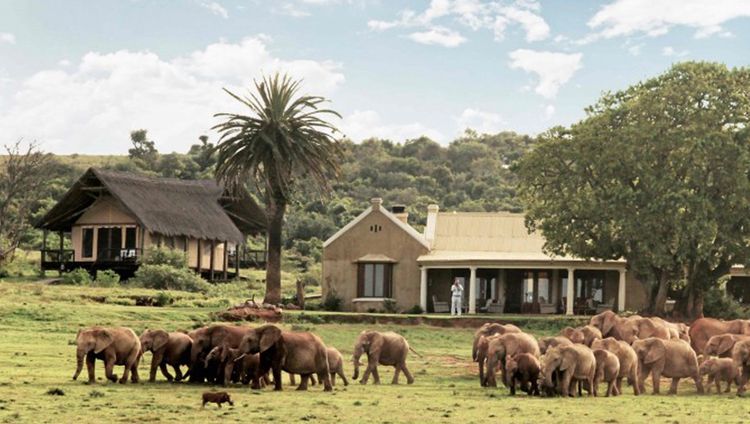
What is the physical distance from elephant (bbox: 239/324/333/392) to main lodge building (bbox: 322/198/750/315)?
35.6 m

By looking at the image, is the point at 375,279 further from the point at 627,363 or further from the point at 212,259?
the point at 627,363

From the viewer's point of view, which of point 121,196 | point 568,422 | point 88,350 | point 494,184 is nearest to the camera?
point 568,422

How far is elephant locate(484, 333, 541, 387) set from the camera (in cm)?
3034

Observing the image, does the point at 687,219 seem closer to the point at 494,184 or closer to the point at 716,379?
the point at 716,379

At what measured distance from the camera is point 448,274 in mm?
66250

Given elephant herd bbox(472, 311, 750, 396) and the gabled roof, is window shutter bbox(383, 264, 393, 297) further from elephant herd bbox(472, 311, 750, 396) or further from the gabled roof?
elephant herd bbox(472, 311, 750, 396)

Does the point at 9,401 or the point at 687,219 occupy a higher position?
the point at 687,219

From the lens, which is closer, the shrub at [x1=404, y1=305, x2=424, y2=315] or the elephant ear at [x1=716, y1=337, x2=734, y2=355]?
the elephant ear at [x1=716, y1=337, x2=734, y2=355]

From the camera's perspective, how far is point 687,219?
182ft

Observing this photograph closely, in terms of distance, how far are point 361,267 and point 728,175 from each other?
59.4 ft

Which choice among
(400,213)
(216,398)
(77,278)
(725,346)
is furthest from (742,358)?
(400,213)

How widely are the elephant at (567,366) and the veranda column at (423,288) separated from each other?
35151 mm

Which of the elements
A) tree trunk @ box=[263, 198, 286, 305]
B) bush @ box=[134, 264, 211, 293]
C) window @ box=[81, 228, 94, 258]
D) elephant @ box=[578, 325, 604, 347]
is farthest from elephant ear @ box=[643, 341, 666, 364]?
window @ box=[81, 228, 94, 258]

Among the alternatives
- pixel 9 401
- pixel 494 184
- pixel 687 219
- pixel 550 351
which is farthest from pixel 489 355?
pixel 494 184
